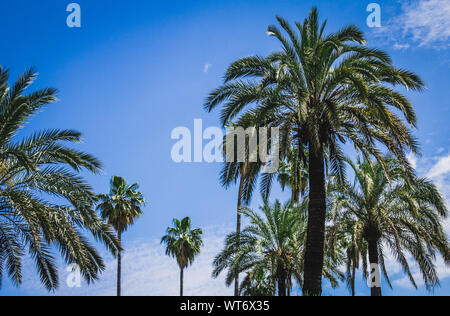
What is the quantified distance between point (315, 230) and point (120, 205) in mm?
24597

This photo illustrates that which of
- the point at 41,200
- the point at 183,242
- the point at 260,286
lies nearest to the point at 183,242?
the point at 183,242

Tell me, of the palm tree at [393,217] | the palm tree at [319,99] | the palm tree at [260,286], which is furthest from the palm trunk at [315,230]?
the palm tree at [260,286]

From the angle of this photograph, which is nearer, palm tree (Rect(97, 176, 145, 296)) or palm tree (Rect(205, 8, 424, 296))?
palm tree (Rect(205, 8, 424, 296))

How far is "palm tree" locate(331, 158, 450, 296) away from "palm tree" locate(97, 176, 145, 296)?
19.2 meters

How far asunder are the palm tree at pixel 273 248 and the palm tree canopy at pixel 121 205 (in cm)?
1405

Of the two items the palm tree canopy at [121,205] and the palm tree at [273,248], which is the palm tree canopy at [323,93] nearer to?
the palm tree at [273,248]

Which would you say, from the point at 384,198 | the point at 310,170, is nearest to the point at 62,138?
the point at 310,170

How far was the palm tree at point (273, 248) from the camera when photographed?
958 inches

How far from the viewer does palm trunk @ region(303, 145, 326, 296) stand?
1391 cm

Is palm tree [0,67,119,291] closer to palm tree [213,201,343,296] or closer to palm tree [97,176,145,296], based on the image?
palm tree [213,201,343,296]

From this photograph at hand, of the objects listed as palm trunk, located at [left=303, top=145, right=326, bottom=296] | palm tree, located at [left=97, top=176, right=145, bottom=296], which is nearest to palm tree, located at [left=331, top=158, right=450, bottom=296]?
palm trunk, located at [left=303, top=145, right=326, bottom=296]

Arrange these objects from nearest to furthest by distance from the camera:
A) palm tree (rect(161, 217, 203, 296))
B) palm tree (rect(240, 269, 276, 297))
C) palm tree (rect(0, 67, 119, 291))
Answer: palm tree (rect(0, 67, 119, 291)) < palm tree (rect(240, 269, 276, 297)) < palm tree (rect(161, 217, 203, 296))

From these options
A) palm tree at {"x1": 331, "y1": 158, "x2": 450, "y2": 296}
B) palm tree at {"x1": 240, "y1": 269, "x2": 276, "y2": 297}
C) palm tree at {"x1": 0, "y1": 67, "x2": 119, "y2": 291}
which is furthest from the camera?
palm tree at {"x1": 240, "y1": 269, "x2": 276, "y2": 297}

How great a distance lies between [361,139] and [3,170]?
39.1 feet
